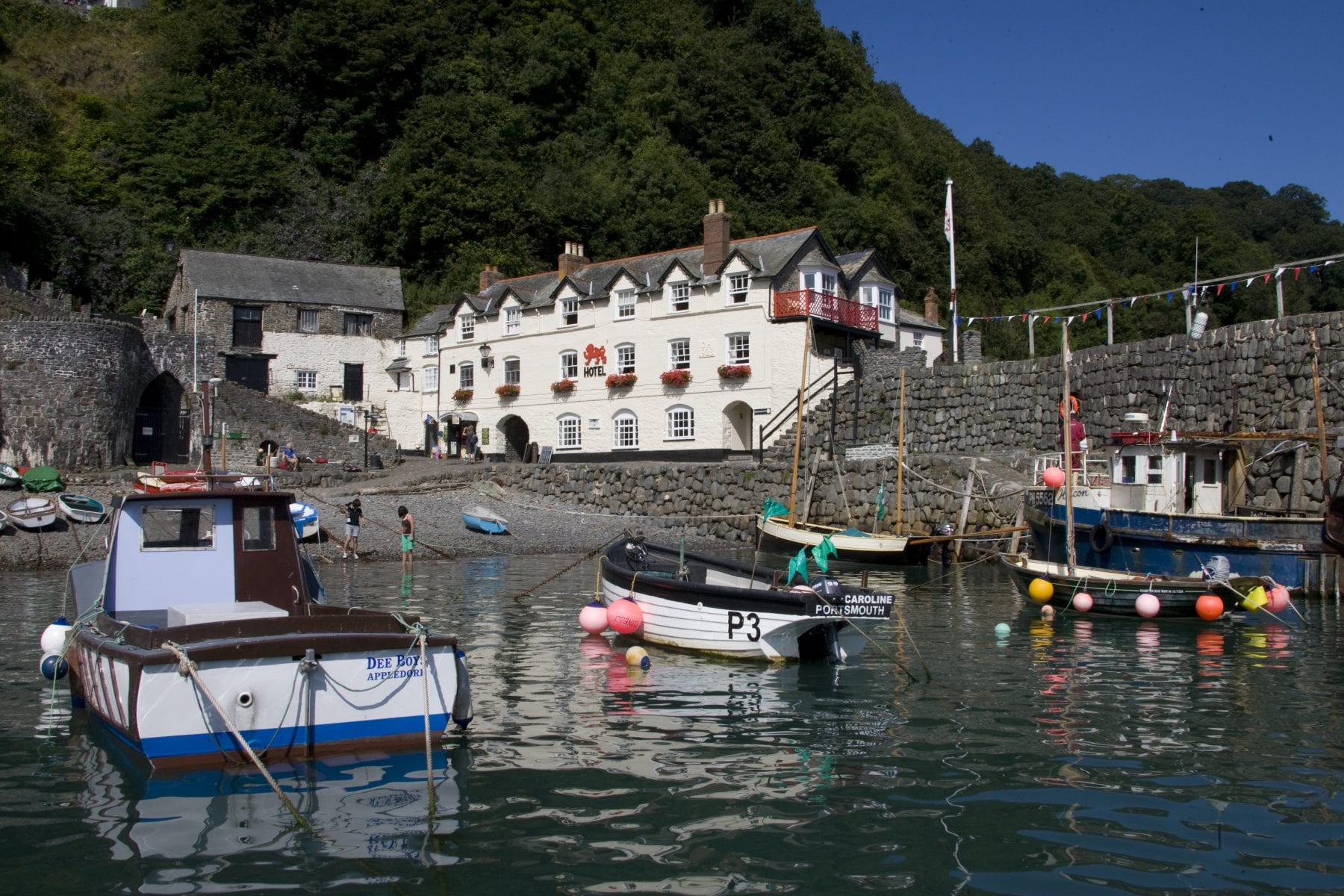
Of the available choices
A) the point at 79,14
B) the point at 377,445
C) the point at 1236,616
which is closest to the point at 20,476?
the point at 377,445

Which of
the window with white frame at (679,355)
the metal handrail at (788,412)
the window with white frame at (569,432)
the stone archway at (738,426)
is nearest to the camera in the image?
the metal handrail at (788,412)

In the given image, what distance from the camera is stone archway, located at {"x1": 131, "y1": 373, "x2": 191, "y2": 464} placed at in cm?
4409

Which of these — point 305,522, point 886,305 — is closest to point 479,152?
point 886,305

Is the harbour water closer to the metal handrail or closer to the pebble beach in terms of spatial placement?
the pebble beach

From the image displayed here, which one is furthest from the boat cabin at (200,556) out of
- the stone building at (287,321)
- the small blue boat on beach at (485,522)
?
the stone building at (287,321)

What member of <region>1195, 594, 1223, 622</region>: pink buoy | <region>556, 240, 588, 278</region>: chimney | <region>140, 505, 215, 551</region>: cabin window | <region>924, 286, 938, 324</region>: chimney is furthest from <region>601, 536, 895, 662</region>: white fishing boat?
<region>924, 286, 938, 324</region>: chimney

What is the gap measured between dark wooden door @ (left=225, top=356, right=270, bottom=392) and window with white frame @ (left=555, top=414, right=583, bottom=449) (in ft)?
43.9

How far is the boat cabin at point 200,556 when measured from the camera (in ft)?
36.3

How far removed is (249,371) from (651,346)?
1851 centimetres

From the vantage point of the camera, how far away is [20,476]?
3212 cm

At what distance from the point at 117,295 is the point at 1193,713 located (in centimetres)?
5340

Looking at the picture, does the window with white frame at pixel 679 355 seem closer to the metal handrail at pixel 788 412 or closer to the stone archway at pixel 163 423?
the metal handrail at pixel 788 412

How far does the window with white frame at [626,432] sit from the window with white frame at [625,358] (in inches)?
65.3

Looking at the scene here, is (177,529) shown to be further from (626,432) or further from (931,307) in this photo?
(931,307)
